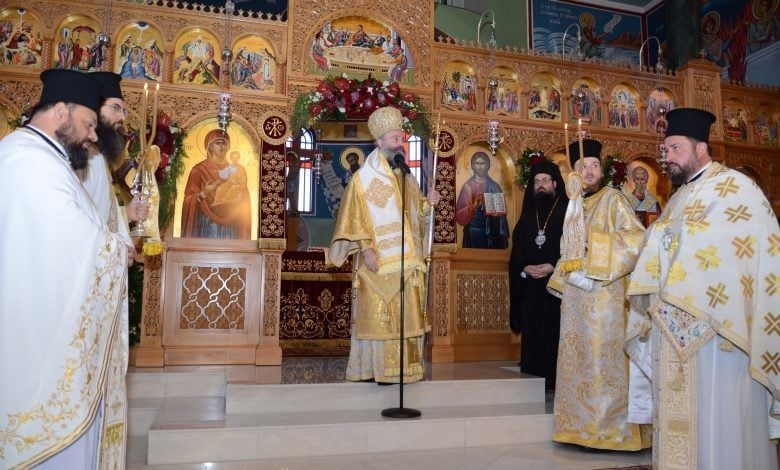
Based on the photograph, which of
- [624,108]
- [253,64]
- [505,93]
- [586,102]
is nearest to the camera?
[253,64]

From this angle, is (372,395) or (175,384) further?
(175,384)

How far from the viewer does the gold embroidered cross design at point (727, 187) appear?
338 cm

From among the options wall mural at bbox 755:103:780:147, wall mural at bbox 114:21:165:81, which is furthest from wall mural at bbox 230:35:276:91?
wall mural at bbox 755:103:780:147

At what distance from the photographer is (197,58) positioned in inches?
291

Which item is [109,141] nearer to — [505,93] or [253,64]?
[253,64]

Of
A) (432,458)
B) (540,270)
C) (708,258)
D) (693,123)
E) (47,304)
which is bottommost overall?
(432,458)

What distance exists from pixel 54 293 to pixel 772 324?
3.45 meters

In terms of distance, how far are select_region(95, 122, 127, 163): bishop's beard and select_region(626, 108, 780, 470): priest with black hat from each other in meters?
3.24

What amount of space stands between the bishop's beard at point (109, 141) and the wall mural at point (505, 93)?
5743 mm

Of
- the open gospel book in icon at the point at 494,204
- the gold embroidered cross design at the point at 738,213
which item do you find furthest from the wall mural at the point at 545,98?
the gold embroidered cross design at the point at 738,213

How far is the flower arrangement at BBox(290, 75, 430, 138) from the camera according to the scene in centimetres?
698

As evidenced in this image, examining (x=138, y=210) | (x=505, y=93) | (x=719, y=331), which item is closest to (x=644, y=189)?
(x=505, y=93)

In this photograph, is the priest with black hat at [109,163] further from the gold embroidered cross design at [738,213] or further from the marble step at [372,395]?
the gold embroidered cross design at [738,213]

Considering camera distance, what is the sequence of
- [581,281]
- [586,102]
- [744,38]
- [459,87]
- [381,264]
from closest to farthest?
[581,281] < [381,264] < [459,87] < [586,102] < [744,38]
